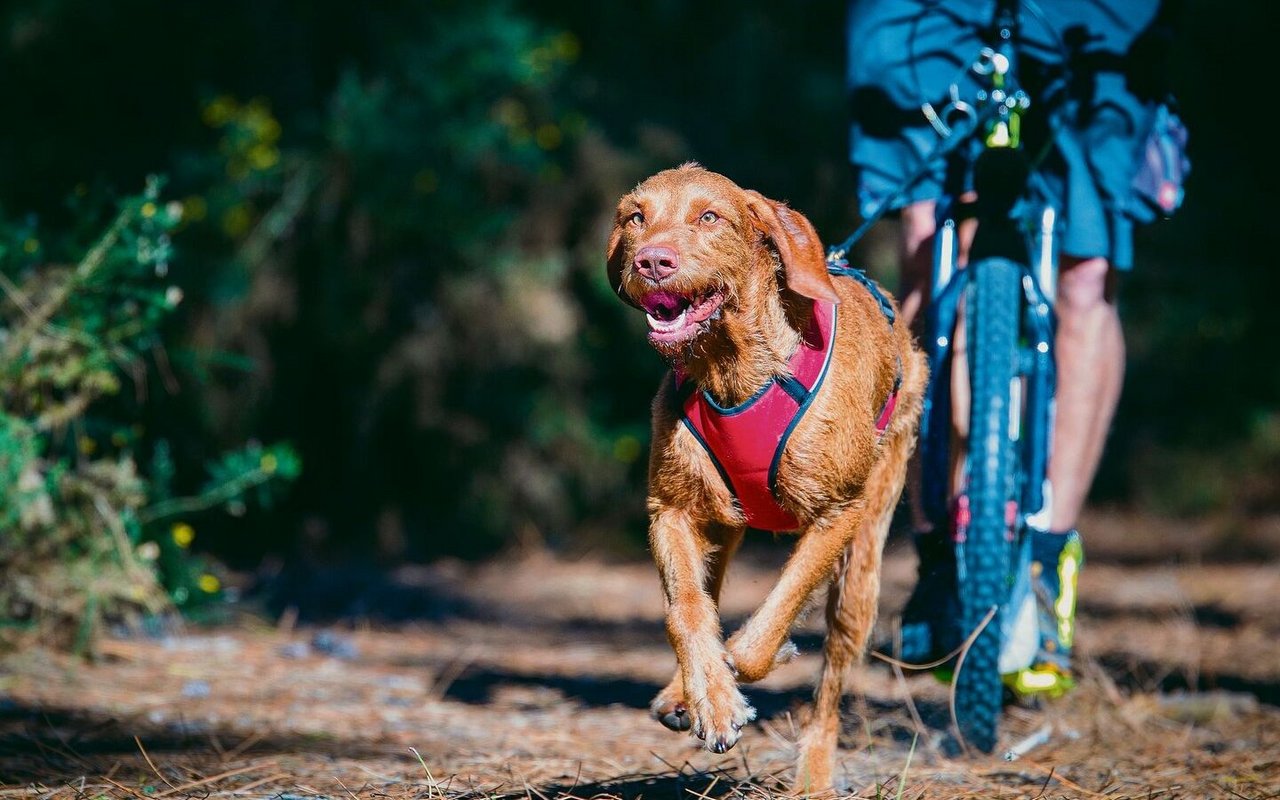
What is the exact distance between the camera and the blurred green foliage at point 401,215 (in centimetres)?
653

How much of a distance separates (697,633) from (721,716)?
0.62 feet

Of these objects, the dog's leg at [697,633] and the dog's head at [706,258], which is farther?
the dog's head at [706,258]

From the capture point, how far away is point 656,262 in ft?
8.29

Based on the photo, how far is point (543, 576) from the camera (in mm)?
6988

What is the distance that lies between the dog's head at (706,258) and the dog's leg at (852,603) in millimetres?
593

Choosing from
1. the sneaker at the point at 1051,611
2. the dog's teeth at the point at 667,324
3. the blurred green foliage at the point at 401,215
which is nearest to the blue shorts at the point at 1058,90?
the sneaker at the point at 1051,611

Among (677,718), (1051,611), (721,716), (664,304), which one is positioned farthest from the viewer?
(1051,611)

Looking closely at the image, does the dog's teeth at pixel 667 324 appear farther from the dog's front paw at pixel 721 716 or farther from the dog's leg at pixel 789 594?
the dog's front paw at pixel 721 716

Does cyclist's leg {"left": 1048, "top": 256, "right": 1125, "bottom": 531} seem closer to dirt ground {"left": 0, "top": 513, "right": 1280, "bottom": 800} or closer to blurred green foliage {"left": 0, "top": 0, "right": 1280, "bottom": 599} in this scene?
dirt ground {"left": 0, "top": 513, "right": 1280, "bottom": 800}

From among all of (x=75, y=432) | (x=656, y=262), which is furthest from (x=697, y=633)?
(x=75, y=432)

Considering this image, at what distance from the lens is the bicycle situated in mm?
3107

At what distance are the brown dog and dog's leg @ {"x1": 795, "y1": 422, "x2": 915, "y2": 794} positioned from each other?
0.88ft

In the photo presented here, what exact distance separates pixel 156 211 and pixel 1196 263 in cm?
716

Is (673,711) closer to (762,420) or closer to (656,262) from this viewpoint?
(762,420)
